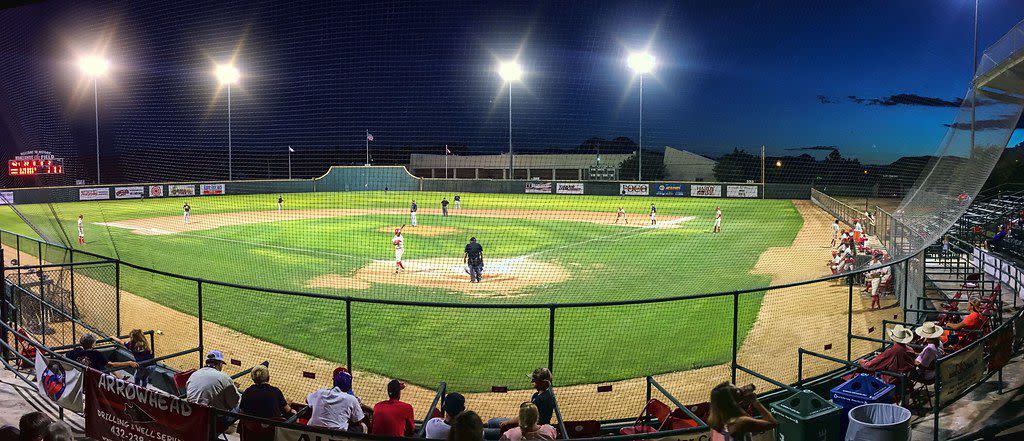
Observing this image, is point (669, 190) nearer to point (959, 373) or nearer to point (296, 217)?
point (296, 217)

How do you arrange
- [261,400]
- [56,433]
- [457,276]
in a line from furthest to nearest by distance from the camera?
[457,276] → [261,400] → [56,433]

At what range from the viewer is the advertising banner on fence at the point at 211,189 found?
55969 mm

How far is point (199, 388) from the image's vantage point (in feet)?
21.9

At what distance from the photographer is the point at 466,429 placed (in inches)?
176

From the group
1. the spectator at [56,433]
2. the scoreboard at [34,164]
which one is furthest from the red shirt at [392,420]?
the scoreboard at [34,164]

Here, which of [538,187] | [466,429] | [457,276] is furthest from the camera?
[538,187]

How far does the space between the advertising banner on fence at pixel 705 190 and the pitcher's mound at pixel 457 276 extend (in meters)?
34.4

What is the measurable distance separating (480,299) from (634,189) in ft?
129

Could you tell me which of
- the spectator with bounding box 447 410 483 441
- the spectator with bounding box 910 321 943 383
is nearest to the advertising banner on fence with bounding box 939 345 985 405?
the spectator with bounding box 910 321 943 383

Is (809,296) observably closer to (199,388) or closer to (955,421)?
(955,421)

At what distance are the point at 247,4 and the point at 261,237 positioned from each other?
15.2 meters

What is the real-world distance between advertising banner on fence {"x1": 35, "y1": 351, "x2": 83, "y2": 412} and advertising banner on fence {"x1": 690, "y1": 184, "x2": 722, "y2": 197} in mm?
53033

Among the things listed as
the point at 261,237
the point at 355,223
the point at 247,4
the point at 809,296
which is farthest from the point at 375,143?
the point at 809,296

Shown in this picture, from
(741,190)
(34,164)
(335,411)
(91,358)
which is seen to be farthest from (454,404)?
(741,190)
